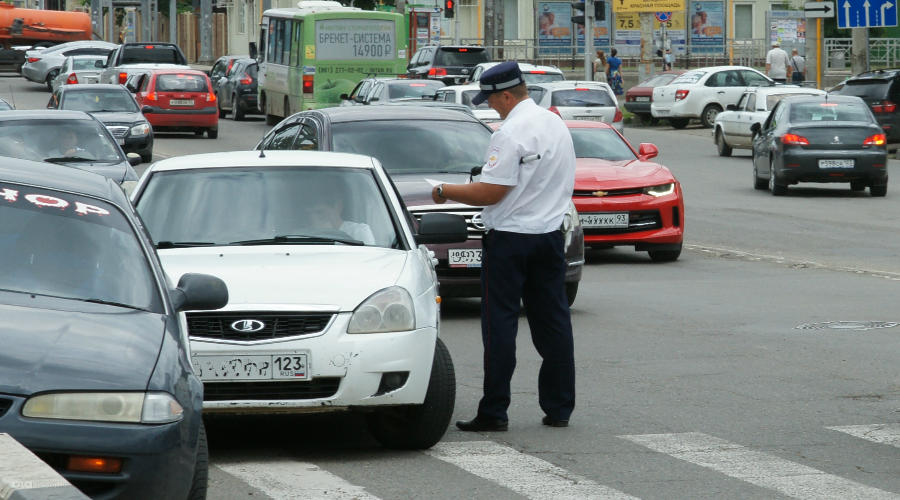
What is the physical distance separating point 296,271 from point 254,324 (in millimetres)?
463

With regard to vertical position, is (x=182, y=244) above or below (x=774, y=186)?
above

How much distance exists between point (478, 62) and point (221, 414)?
4040 cm

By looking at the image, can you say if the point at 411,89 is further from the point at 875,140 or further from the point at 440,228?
the point at 440,228

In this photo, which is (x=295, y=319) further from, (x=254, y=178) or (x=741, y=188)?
(x=741, y=188)

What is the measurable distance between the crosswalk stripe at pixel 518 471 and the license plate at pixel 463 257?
474cm

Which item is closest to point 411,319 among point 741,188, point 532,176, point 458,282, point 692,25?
point 532,176

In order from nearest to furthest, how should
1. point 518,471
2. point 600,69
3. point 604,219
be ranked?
point 518,471, point 604,219, point 600,69

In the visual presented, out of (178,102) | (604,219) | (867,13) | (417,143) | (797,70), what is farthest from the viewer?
(797,70)

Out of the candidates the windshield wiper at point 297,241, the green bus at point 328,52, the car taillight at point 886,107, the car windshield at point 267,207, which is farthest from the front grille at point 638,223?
the green bus at point 328,52

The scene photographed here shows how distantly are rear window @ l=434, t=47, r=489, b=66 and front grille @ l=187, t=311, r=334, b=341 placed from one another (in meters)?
40.1

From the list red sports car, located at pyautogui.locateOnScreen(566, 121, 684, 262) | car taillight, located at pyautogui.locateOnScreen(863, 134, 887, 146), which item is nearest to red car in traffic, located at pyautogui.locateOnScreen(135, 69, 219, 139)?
car taillight, located at pyautogui.locateOnScreen(863, 134, 887, 146)

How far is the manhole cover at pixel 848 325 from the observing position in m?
12.6

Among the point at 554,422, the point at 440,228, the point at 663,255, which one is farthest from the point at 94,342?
the point at 663,255

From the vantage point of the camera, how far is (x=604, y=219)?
1731 cm
